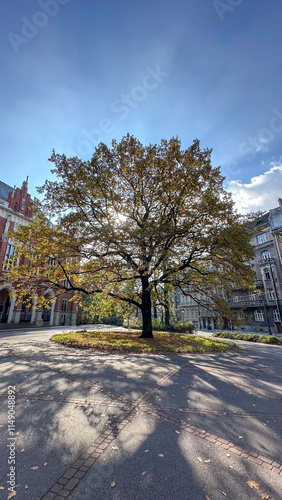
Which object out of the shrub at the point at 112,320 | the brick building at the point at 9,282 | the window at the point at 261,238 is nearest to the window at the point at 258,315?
the window at the point at 261,238

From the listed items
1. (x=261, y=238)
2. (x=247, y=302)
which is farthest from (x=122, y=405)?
(x=261, y=238)

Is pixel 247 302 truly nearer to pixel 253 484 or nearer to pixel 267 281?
pixel 267 281

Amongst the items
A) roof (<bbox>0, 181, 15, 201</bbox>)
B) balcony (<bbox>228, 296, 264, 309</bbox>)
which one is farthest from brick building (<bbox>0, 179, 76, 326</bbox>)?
balcony (<bbox>228, 296, 264, 309</bbox>)

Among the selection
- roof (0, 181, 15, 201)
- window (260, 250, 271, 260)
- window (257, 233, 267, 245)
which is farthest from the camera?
window (257, 233, 267, 245)

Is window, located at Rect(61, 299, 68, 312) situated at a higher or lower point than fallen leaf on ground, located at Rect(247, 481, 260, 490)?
higher

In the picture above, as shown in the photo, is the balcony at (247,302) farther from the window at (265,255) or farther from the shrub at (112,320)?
the shrub at (112,320)

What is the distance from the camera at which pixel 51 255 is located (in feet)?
43.9

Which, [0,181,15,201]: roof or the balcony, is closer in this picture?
[0,181,15,201]: roof

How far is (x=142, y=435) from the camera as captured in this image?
364cm

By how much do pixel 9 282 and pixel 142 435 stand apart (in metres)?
32.1

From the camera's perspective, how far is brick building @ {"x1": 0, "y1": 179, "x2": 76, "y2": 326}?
33.0m

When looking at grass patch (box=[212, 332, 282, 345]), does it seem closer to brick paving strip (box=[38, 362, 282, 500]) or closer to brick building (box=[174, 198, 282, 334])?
brick building (box=[174, 198, 282, 334])

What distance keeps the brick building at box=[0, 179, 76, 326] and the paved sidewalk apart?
28754 millimetres

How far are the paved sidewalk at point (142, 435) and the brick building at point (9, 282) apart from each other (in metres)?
28.8
